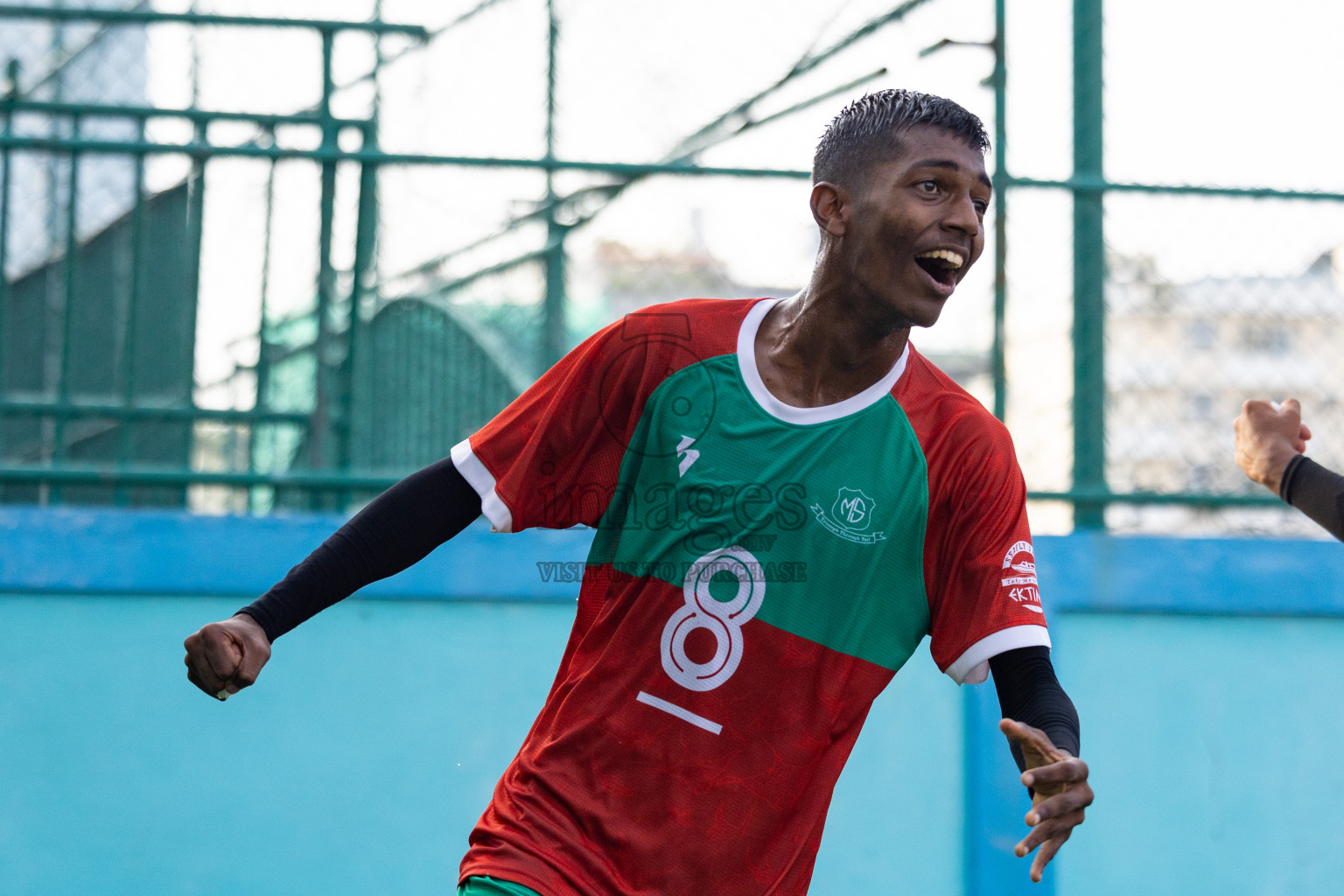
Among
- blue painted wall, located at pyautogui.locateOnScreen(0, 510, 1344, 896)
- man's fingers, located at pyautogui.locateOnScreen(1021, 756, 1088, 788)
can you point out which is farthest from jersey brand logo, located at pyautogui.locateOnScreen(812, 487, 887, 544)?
blue painted wall, located at pyautogui.locateOnScreen(0, 510, 1344, 896)

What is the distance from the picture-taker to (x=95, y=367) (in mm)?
4254

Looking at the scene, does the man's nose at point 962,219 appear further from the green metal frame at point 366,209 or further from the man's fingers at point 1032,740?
the green metal frame at point 366,209

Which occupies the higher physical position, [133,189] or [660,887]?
[133,189]

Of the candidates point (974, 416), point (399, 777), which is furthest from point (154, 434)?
point (974, 416)

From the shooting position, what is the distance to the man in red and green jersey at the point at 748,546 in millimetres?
2086

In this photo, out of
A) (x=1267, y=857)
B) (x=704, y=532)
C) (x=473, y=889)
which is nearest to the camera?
(x=473, y=889)

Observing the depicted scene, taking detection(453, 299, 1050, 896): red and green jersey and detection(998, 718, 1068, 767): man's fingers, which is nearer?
detection(998, 718, 1068, 767): man's fingers

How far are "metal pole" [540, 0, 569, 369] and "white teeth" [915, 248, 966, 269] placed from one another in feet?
6.71

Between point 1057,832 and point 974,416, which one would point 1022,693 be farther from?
point 974,416

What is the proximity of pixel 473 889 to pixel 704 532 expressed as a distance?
28.2 inches

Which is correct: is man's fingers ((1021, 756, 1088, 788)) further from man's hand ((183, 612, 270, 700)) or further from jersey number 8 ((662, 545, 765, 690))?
man's hand ((183, 612, 270, 700))

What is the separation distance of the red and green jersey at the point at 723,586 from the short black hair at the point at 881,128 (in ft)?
1.19

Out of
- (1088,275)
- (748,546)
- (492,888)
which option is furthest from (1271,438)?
(492,888)

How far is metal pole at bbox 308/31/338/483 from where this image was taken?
3971 mm
